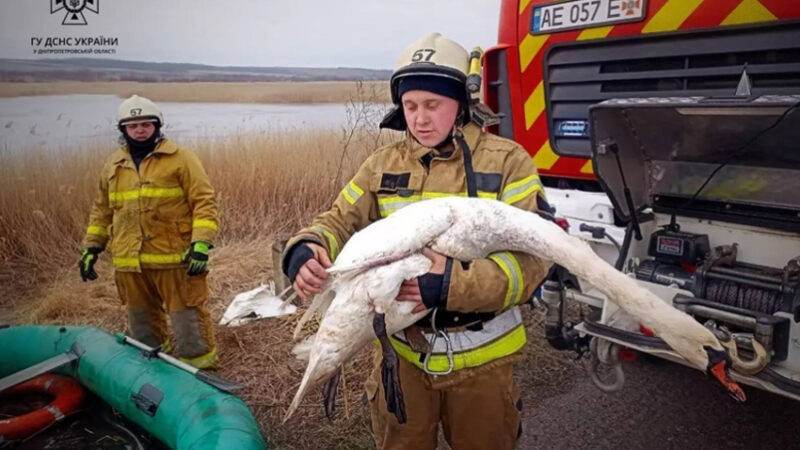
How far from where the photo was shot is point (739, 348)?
2191mm

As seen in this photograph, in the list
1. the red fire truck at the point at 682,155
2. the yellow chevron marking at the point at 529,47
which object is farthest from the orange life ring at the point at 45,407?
the yellow chevron marking at the point at 529,47

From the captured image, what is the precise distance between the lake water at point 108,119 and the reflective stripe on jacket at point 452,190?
4.90 m

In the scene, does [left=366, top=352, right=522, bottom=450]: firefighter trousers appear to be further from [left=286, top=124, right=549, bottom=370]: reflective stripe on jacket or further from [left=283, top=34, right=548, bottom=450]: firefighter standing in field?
[left=286, top=124, right=549, bottom=370]: reflective stripe on jacket

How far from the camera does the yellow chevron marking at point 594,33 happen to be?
116 inches

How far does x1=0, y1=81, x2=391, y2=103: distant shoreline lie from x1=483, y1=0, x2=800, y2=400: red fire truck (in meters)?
3.72

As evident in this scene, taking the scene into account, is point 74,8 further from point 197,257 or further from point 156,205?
point 197,257

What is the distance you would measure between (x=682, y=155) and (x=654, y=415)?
5.36 feet

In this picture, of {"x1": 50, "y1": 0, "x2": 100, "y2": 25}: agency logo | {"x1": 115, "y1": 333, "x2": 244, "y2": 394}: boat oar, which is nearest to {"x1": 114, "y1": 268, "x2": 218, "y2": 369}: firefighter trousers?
{"x1": 115, "y1": 333, "x2": 244, "y2": 394}: boat oar

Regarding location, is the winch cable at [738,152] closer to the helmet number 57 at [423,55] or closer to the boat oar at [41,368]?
the helmet number 57 at [423,55]

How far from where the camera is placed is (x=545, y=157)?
3426 mm

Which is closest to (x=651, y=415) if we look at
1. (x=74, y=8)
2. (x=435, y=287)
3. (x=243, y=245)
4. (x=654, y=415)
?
(x=654, y=415)

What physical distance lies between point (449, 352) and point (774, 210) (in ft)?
5.64

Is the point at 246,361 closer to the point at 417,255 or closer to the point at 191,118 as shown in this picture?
the point at 417,255

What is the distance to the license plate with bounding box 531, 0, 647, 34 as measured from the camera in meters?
2.81
